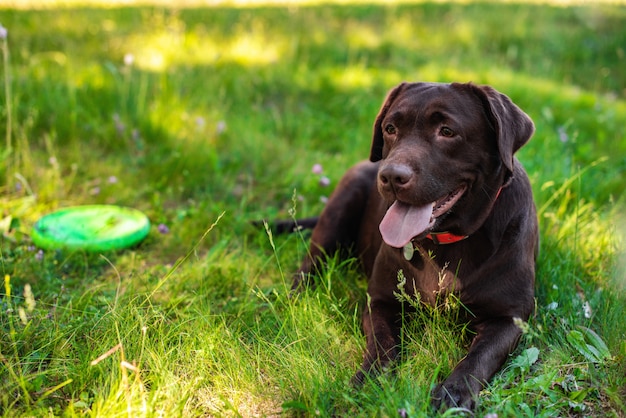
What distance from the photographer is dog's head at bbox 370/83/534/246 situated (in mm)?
2631

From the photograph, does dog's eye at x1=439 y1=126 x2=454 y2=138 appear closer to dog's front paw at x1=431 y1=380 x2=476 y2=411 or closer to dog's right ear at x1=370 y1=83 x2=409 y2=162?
dog's right ear at x1=370 y1=83 x2=409 y2=162

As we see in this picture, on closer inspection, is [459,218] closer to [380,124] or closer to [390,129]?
[390,129]

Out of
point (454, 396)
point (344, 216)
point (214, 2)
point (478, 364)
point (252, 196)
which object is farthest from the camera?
point (214, 2)

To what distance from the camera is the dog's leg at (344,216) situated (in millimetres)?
3799

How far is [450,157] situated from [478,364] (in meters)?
0.86

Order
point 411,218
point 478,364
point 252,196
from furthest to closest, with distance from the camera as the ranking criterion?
point 252,196 < point 411,218 < point 478,364

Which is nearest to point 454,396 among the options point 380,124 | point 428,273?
point 428,273

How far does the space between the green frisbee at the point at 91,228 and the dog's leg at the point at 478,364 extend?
2.15 m

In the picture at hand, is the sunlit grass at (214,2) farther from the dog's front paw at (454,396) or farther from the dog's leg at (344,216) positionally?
the dog's front paw at (454,396)

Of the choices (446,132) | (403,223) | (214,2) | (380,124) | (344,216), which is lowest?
(344,216)

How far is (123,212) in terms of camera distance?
4.15 meters

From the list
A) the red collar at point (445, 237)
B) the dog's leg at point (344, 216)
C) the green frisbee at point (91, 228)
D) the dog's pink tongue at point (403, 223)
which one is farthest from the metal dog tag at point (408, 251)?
the green frisbee at point (91, 228)

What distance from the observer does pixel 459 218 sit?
2785mm

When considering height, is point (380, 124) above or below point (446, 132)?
below
